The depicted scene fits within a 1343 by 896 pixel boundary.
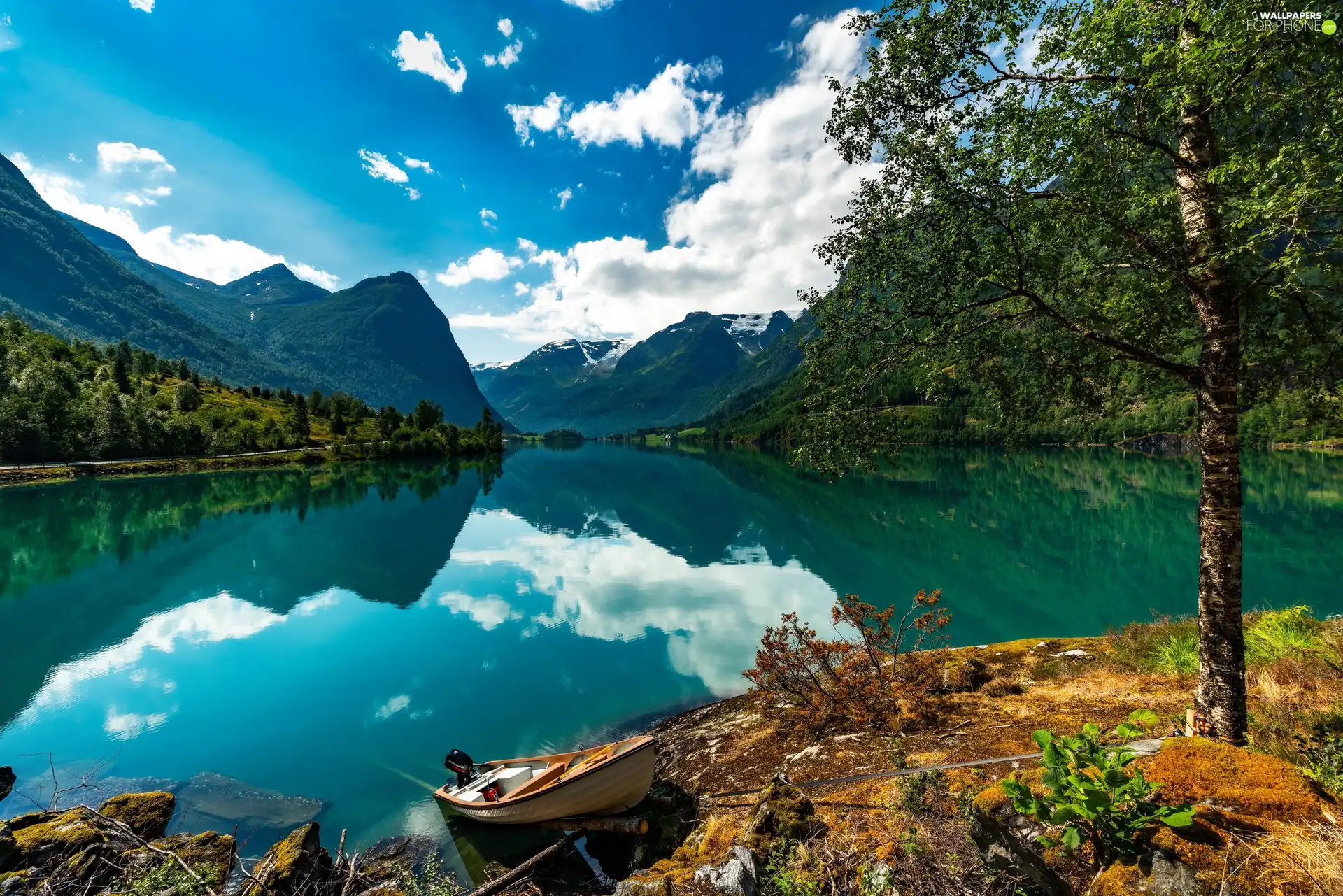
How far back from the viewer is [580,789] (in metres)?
10.5

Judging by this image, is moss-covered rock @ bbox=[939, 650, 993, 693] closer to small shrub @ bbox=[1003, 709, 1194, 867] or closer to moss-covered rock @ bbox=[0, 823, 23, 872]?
small shrub @ bbox=[1003, 709, 1194, 867]

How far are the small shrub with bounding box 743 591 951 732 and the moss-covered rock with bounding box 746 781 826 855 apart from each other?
512 centimetres

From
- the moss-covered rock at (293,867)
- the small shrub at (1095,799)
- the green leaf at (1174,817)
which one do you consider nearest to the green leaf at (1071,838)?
the small shrub at (1095,799)

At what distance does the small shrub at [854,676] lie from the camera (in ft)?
41.6

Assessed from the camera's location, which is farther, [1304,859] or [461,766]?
[461,766]

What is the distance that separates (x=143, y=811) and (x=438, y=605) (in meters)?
20.4

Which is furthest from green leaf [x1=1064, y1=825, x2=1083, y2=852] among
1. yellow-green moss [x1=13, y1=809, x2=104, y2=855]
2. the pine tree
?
the pine tree

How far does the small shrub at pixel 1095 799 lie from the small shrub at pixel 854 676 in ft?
24.9

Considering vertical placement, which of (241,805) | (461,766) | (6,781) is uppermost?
(461,766)

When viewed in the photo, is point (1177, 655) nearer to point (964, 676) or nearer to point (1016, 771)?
point (964, 676)

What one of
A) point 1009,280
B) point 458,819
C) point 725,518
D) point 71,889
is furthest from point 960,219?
point 725,518

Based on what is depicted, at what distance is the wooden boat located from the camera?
10.4 meters

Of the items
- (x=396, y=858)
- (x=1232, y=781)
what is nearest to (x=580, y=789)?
(x=396, y=858)

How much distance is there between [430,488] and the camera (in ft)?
310
